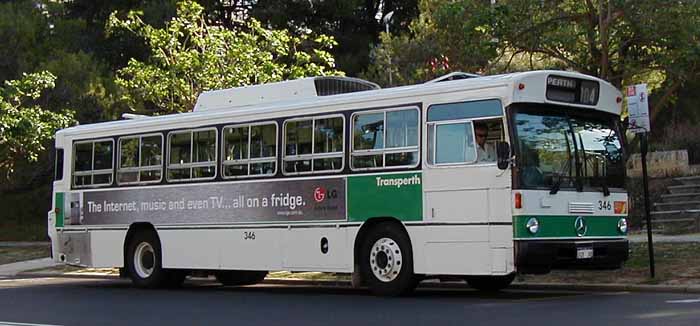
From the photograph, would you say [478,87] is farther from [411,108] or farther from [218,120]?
[218,120]

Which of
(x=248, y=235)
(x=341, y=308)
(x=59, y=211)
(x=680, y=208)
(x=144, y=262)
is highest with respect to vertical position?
(x=680, y=208)

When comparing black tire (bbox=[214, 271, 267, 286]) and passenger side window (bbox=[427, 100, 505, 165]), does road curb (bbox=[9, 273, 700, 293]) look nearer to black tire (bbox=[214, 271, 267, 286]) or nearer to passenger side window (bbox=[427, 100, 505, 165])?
black tire (bbox=[214, 271, 267, 286])

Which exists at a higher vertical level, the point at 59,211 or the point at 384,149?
the point at 384,149

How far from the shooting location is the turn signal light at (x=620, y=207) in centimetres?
1466

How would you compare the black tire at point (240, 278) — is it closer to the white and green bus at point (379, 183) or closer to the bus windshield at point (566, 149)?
the white and green bus at point (379, 183)

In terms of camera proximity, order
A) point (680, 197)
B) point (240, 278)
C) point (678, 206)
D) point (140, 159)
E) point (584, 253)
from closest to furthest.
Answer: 1. point (584, 253)
2. point (140, 159)
3. point (240, 278)
4. point (678, 206)
5. point (680, 197)

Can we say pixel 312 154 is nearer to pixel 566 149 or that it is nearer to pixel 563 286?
pixel 566 149

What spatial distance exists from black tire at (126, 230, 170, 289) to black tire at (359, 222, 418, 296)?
496cm

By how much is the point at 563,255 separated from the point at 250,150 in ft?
18.8

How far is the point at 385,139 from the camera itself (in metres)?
15.1

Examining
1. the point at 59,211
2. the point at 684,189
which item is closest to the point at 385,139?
the point at 59,211

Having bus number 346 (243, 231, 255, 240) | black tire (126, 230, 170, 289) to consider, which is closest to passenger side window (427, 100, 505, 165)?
bus number 346 (243, 231, 255, 240)

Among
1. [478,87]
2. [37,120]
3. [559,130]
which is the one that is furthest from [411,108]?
[37,120]

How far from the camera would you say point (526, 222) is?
13500 mm
